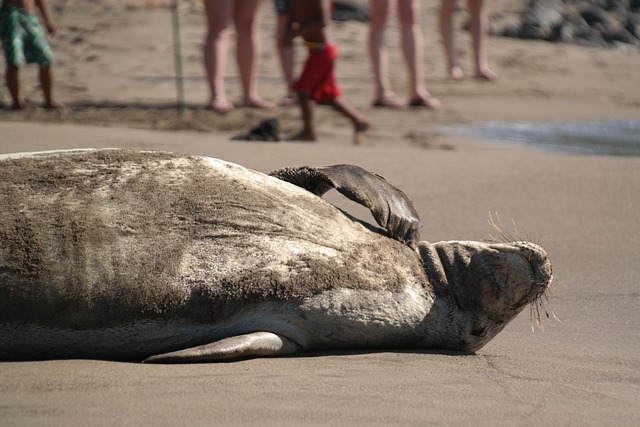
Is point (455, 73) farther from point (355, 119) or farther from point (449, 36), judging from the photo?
point (355, 119)

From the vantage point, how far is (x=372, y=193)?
13.6 feet

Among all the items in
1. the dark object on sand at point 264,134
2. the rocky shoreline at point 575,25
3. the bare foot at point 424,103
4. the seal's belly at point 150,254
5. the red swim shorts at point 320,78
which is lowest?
the rocky shoreline at point 575,25

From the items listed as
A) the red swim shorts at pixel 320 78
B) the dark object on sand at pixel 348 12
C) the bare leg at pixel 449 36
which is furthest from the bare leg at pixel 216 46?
the dark object on sand at pixel 348 12

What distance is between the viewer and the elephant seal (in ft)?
12.0

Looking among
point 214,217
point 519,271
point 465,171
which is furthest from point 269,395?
point 465,171

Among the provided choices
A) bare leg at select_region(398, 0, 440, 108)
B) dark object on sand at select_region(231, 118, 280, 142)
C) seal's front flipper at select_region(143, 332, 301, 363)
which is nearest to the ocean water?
bare leg at select_region(398, 0, 440, 108)

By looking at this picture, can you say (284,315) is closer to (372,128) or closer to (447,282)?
(447,282)

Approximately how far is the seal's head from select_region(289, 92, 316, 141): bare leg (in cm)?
461

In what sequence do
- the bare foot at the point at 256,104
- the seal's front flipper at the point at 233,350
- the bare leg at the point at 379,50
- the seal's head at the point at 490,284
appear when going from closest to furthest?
the seal's front flipper at the point at 233,350 → the seal's head at the point at 490,284 → the bare leg at the point at 379,50 → the bare foot at the point at 256,104

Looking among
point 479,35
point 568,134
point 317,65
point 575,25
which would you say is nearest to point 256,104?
point 317,65

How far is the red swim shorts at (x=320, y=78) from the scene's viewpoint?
8.87 metres

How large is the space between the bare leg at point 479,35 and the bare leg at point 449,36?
229 millimetres

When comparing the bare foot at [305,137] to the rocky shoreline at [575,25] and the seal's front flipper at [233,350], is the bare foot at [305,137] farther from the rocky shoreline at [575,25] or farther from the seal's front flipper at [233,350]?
the rocky shoreline at [575,25]

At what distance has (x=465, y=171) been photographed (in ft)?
23.8
